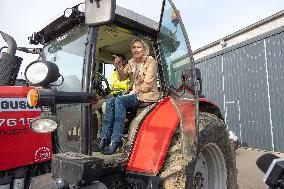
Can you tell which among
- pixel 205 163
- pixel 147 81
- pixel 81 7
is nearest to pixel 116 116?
pixel 147 81

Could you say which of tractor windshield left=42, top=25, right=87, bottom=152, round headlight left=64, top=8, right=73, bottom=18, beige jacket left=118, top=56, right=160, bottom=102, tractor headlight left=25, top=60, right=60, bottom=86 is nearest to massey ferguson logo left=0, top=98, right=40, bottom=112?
tractor windshield left=42, top=25, right=87, bottom=152

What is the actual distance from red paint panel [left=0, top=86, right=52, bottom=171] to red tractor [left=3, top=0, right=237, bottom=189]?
0.17 meters

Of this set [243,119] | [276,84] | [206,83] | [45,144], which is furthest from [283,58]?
[45,144]

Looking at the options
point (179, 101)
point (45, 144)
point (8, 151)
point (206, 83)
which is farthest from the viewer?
point (206, 83)

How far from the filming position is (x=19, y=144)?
248 centimetres

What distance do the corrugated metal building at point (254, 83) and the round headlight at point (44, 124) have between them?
817 cm

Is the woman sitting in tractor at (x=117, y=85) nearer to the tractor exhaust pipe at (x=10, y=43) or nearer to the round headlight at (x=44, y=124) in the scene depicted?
the tractor exhaust pipe at (x=10, y=43)

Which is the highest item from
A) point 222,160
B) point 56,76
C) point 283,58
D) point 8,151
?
point 283,58

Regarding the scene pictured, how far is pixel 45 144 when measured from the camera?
2.65m

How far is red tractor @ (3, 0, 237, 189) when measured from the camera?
6.47 ft

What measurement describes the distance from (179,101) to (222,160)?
1.03 m

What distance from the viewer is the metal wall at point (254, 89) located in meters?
8.98

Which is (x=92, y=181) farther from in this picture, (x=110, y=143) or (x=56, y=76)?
(x=110, y=143)

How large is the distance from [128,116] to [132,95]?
0.25 m
